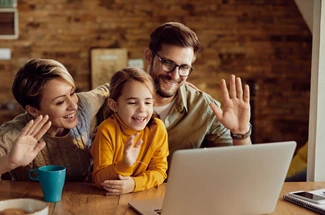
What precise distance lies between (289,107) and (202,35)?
3.85 feet

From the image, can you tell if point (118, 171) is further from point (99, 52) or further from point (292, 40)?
point (292, 40)

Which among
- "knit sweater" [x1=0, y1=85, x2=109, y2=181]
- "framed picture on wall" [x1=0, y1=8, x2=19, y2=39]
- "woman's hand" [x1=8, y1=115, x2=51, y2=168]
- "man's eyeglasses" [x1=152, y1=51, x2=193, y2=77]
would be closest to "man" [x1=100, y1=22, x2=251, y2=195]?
"man's eyeglasses" [x1=152, y1=51, x2=193, y2=77]

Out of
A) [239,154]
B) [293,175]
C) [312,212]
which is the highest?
[239,154]

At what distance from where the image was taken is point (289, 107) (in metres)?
4.58

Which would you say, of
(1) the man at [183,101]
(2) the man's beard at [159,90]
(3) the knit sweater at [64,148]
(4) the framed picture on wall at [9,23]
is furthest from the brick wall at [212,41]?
(3) the knit sweater at [64,148]

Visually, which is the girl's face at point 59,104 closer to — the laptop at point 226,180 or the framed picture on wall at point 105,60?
the laptop at point 226,180

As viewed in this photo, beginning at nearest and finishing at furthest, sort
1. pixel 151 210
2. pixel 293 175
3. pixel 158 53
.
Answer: pixel 151 210 → pixel 158 53 → pixel 293 175

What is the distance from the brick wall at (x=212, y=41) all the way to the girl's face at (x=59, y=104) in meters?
2.85

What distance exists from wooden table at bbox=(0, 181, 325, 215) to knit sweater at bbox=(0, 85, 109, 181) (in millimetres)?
Answer: 110

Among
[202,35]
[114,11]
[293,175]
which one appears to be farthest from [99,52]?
[293,175]

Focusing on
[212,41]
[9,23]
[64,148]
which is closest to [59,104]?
[64,148]

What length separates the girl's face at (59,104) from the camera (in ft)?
5.54

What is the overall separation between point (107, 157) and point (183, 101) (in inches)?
25.8

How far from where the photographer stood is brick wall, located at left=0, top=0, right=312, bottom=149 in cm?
448
